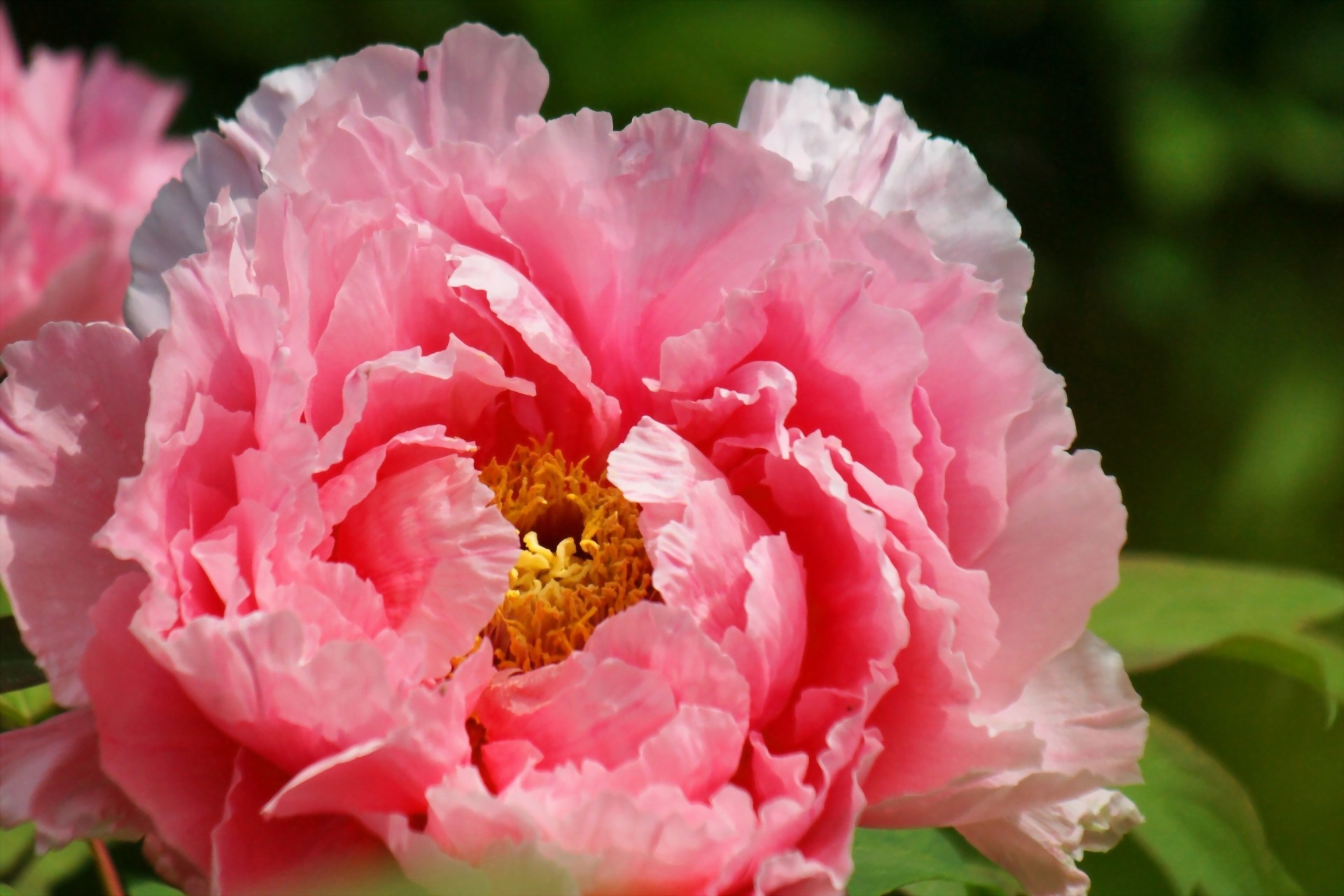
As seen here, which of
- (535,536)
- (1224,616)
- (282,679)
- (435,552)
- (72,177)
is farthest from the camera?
(72,177)

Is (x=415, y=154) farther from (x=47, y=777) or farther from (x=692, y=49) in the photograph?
(x=692, y=49)

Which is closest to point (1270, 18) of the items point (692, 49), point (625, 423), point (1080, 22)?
point (1080, 22)

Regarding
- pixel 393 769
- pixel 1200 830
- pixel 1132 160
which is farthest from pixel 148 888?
pixel 1132 160

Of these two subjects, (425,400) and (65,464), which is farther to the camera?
(425,400)

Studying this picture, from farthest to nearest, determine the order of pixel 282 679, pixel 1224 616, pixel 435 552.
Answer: pixel 1224 616 < pixel 435 552 < pixel 282 679

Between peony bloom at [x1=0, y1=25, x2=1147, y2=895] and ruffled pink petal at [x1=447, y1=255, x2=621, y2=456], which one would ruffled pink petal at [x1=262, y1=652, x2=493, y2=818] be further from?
ruffled pink petal at [x1=447, y1=255, x2=621, y2=456]

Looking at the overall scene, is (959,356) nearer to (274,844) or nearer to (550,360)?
A: (550,360)

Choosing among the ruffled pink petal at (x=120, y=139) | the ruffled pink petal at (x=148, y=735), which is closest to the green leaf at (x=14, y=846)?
the ruffled pink petal at (x=148, y=735)

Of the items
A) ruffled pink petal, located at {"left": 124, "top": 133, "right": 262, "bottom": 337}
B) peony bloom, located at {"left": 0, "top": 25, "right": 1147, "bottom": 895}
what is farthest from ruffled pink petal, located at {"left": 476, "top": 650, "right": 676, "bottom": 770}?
ruffled pink petal, located at {"left": 124, "top": 133, "right": 262, "bottom": 337}
